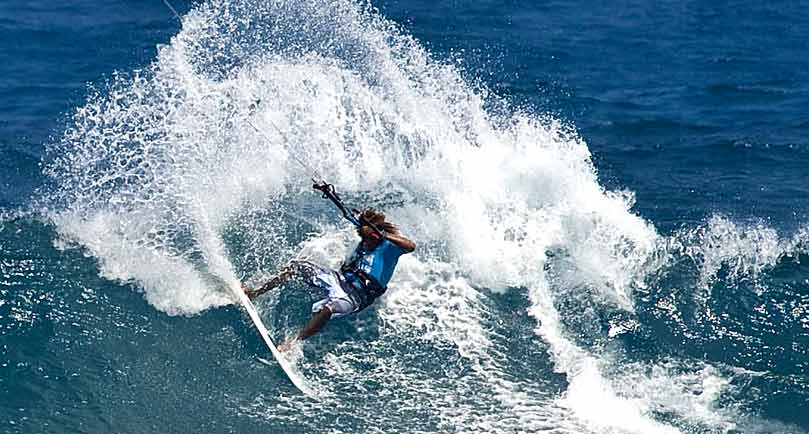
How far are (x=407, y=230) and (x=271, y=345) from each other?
11.6 ft

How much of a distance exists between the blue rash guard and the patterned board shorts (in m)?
0.11

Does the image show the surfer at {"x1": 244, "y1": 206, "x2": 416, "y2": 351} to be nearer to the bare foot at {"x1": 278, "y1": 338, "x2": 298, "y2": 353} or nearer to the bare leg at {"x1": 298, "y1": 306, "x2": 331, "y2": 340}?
the bare leg at {"x1": 298, "y1": 306, "x2": 331, "y2": 340}

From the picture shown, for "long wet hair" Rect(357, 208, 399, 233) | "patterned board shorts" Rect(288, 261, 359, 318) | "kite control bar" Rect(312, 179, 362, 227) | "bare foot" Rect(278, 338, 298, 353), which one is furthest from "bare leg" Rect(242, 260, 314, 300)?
"bare foot" Rect(278, 338, 298, 353)

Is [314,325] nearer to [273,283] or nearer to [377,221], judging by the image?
[273,283]

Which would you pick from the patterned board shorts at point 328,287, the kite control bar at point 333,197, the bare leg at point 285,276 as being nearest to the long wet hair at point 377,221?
the kite control bar at point 333,197

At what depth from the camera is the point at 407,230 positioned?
14148 millimetres

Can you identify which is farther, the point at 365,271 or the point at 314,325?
the point at 365,271

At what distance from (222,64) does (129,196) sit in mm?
3835

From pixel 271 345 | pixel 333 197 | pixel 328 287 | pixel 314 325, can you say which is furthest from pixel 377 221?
pixel 271 345

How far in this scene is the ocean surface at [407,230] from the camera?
10609mm

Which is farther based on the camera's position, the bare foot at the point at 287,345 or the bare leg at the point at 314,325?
the bare leg at the point at 314,325

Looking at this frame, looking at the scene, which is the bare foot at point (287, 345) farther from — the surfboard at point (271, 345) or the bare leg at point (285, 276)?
the bare leg at point (285, 276)

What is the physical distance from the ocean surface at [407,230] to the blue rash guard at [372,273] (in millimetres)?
353

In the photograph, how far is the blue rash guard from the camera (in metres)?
11.9
